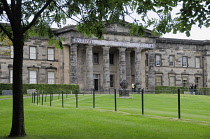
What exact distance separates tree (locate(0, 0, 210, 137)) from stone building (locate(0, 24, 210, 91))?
3798cm

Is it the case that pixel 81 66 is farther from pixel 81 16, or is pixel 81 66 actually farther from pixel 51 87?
pixel 81 16

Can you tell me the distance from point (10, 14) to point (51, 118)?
21.7 ft

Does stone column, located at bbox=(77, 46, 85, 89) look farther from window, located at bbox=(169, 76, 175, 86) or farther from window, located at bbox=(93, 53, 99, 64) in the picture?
window, located at bbox=(169, 76, 175, 86)

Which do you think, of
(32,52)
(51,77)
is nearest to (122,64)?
(51,77)

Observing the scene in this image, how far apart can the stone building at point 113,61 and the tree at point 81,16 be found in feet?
125

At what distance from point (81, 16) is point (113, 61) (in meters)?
49.7

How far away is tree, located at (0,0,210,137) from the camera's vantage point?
1084 cm

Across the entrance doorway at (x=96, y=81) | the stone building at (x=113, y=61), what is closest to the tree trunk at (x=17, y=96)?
the stone building at (x=113, y=61)

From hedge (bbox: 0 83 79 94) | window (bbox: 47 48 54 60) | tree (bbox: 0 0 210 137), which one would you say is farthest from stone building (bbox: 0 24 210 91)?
tree (bbox: 0 0 210 137)

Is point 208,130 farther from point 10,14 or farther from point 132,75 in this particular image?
point 132,75

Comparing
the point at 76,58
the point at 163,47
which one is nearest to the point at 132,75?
the point at 163,47

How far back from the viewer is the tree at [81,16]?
35.6ft

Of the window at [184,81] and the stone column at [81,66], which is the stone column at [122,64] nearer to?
the stone column at [81,66]

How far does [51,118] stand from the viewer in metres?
16.8
